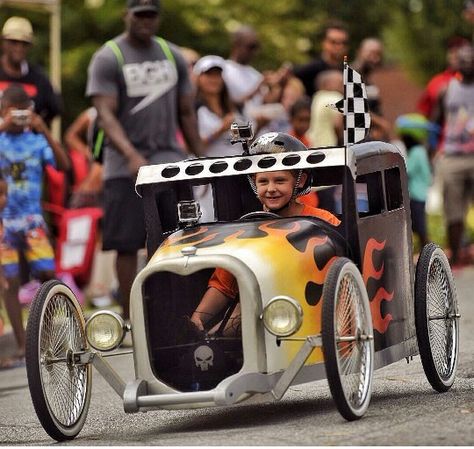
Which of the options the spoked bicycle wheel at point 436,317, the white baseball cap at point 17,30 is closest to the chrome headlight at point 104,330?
the spoked bicycle wheel at point 436,317

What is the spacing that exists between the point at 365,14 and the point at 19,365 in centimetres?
3537

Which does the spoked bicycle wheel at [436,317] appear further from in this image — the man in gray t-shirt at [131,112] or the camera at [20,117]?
the camera at [20,117]

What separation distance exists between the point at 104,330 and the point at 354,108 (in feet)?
5.89

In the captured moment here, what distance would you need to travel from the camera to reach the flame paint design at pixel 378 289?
813cm

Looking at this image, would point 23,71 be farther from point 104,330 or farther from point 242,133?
point 104,330

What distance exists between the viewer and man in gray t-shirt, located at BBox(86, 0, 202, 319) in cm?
1189

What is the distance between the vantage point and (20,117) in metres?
11.8

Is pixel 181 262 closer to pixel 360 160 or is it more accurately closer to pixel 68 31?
pixel 360 160

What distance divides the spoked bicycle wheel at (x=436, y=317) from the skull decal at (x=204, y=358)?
121cm

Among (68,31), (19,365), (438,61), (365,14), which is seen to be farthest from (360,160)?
(365,14)

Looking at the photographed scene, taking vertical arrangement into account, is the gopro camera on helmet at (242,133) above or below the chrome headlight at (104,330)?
above

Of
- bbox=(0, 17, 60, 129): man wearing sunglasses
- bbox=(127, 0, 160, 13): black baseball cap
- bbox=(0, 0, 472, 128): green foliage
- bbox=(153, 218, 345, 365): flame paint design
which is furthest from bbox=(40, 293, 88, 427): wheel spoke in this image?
bbox=(0, 0, 472, 128): green foliage

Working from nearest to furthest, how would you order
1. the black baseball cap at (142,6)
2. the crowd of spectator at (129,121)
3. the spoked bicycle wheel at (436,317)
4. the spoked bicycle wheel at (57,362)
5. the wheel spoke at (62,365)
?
the spoked bicycle wheel at (57,362) → the wheel spoke at (62,365) → the spoked bicycle wheel at (436,317) → the crowd of spectator at (129,121) → the black baseball cap at (142,6)

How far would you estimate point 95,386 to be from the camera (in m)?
9.81
